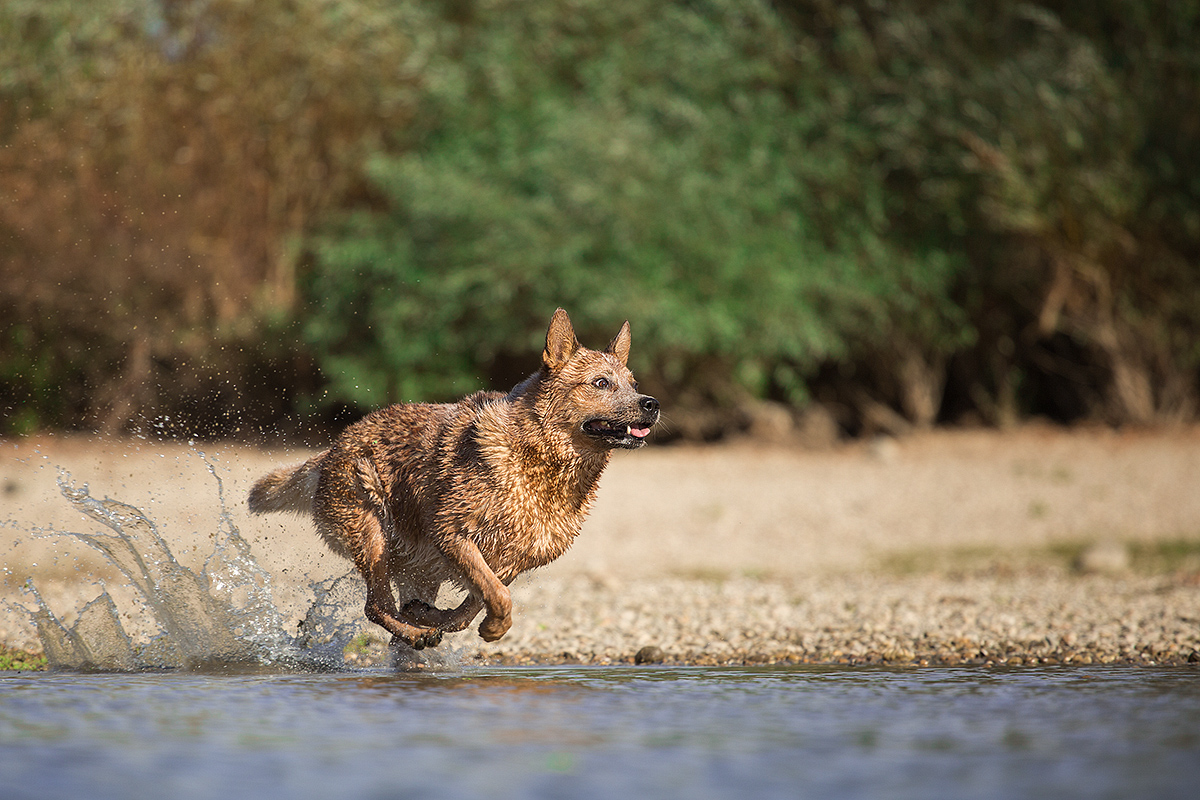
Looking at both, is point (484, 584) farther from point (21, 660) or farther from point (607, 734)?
point (21, 660)

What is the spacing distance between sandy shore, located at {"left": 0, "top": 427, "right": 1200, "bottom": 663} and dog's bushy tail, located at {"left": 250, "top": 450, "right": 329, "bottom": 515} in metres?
0.33

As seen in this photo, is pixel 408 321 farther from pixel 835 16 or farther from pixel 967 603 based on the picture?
pixel 967 603

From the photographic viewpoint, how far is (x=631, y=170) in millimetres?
20062

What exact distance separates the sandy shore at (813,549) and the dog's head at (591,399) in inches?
58.6

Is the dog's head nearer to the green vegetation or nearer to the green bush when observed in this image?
the green vegetation

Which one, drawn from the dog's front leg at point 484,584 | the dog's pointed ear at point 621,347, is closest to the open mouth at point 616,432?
the dog's pointed ear at point 621,347

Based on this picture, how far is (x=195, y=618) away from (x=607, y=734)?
3.81m

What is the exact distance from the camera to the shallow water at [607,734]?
4961 millimetres

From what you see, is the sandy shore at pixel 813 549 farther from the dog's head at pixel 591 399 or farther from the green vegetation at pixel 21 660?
the dog's head at pixel 591 399

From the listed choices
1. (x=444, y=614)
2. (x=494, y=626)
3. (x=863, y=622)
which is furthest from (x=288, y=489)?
(x=863, y=622)

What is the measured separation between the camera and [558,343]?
7723mm

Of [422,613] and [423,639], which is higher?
[422,613]

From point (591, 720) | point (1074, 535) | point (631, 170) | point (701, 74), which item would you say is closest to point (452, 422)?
point (591, 720)

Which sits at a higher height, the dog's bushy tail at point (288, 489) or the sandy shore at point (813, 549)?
the dog's bushy tail at point (288, 489)
